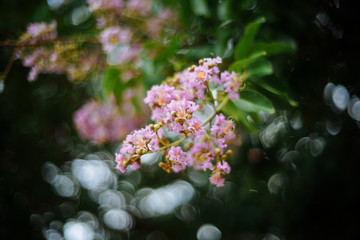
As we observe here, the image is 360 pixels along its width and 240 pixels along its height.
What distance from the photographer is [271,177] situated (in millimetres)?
2248

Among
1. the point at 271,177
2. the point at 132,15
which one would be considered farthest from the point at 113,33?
the point at 271,177

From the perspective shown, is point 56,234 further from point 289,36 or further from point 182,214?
point 289,36

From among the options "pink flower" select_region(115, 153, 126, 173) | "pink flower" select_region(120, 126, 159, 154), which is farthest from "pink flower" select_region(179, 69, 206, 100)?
"pink flower" select_region(115, 153, 126, 173)

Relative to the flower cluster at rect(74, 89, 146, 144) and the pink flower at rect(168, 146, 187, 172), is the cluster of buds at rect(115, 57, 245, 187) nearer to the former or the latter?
the pink flower at rect(168, 146, 187, 172)

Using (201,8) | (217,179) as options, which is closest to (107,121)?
(201,8)

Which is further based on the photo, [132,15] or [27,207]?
[27,207]

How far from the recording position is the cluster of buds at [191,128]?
2.75 feet

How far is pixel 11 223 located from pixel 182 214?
234 cm

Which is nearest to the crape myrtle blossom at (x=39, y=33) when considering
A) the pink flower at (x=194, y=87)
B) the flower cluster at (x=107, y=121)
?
the flower cluster at (x=107, y=121)

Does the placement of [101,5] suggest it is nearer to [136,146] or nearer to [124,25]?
[124,25]

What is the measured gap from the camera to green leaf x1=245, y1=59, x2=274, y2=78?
1.03m

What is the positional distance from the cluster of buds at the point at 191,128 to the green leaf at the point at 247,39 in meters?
0.19

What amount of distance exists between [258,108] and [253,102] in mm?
32

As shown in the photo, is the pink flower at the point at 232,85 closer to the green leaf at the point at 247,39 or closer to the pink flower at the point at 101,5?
the green leaf at the point at 247,39
